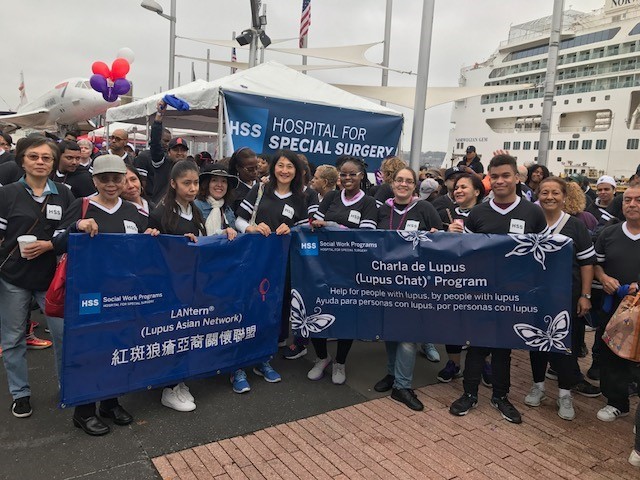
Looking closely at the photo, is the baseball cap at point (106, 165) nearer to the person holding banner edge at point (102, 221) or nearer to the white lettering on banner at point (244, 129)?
the person holding banner edge at point (102, 221)

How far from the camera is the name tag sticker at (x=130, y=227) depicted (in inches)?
135

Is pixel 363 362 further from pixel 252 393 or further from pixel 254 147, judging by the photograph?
pixel 254 147

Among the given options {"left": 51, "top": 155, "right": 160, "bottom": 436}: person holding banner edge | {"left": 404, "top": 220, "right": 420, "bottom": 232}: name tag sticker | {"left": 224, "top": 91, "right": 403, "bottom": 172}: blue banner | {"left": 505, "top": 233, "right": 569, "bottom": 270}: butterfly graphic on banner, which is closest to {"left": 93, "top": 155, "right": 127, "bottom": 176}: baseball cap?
{"left": 51, "top": 155, "right": 160, "bottom": 436}: person holding banner edge

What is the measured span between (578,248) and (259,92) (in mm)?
5632

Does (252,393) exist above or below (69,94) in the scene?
below

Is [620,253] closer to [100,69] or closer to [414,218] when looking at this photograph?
[414,218]

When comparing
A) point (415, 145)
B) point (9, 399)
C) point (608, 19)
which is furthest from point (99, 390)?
point (608, 19)

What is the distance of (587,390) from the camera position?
4406 millimetres

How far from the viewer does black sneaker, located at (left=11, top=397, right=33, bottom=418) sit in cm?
342

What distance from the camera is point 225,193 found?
14.1 feet

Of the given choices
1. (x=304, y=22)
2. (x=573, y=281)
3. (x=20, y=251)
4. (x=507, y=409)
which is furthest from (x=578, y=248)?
(x=304, y=22)

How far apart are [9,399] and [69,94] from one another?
97.6 feet

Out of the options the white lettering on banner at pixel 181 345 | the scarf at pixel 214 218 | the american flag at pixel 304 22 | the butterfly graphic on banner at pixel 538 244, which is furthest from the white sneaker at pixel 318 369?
the american flag at pixel 304 22

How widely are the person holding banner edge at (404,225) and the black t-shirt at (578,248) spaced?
1.06 m
